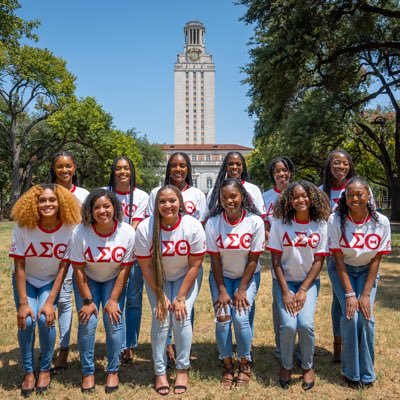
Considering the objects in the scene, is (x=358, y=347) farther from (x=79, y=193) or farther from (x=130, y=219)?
(x=79, y=193)

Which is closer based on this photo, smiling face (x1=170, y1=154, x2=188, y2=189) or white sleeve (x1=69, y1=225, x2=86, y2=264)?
white sleeve (x1=69, y1=225, x2=86, y2=264)

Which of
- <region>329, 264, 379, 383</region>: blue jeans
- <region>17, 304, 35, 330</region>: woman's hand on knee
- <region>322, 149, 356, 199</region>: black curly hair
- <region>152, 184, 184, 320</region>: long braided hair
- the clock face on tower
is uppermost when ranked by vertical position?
the clock face on tower

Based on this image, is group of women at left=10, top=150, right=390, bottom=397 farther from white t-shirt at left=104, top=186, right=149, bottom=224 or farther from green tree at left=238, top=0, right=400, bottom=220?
green tree at left=238, top=0, right=400, bottom=220

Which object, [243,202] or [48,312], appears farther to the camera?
[243,202]

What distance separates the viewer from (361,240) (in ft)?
13.3

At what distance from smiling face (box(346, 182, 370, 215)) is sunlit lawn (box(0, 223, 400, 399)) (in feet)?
5.51

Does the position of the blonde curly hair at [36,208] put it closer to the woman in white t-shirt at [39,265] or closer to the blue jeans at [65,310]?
the woman in white t-shirt at [39,265]

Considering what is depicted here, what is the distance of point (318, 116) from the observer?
17172mm

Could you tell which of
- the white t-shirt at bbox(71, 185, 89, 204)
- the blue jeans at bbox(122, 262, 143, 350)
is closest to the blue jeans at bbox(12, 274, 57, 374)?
the blue jeans at bbox(122, 262, 143, 350)

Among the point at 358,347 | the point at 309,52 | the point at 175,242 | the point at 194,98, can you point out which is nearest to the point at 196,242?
the point at 175,242

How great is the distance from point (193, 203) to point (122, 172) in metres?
0.87

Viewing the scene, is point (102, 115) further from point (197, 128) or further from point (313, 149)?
point (197, 128)

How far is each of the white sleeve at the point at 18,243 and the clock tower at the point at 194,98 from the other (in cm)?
12206

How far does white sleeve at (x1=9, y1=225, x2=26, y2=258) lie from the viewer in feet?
12.9
